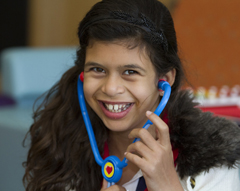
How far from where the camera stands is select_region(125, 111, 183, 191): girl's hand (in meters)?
1.06

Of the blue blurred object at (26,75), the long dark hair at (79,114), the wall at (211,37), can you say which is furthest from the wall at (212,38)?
the long dark hair at (79,114)

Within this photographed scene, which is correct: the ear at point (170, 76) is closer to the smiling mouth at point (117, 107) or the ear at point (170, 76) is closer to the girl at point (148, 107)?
the girl at point (148, 107)

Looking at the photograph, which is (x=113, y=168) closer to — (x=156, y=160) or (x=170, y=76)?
(x=156, y=160)

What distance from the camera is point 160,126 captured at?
3.51ft

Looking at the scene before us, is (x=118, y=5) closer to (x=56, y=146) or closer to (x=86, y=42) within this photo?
(x=86, y=42)

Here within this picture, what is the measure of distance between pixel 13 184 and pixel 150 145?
140 centimetres

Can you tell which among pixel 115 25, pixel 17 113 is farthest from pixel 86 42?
pixel 17 113

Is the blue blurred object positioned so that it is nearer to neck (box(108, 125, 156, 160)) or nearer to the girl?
neck (box(108, 125, 156, 160))

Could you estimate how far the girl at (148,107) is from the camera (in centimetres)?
108

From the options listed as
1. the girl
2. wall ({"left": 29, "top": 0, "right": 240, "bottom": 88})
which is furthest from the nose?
wall ({"left": 29, "top": 0, "right": 240, "bottom": 88})

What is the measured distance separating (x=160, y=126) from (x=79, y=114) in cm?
48

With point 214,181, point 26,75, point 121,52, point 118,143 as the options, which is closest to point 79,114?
point 118,143

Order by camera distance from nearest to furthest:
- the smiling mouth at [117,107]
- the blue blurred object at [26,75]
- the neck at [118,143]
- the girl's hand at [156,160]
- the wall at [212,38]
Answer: the girl's hand at [156,160]
the smiling mouth at [117,107]
the neck at [118,143]
the blue blurred object at [26,75]
the wall at [212,38]

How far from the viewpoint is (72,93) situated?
4.84 feet
